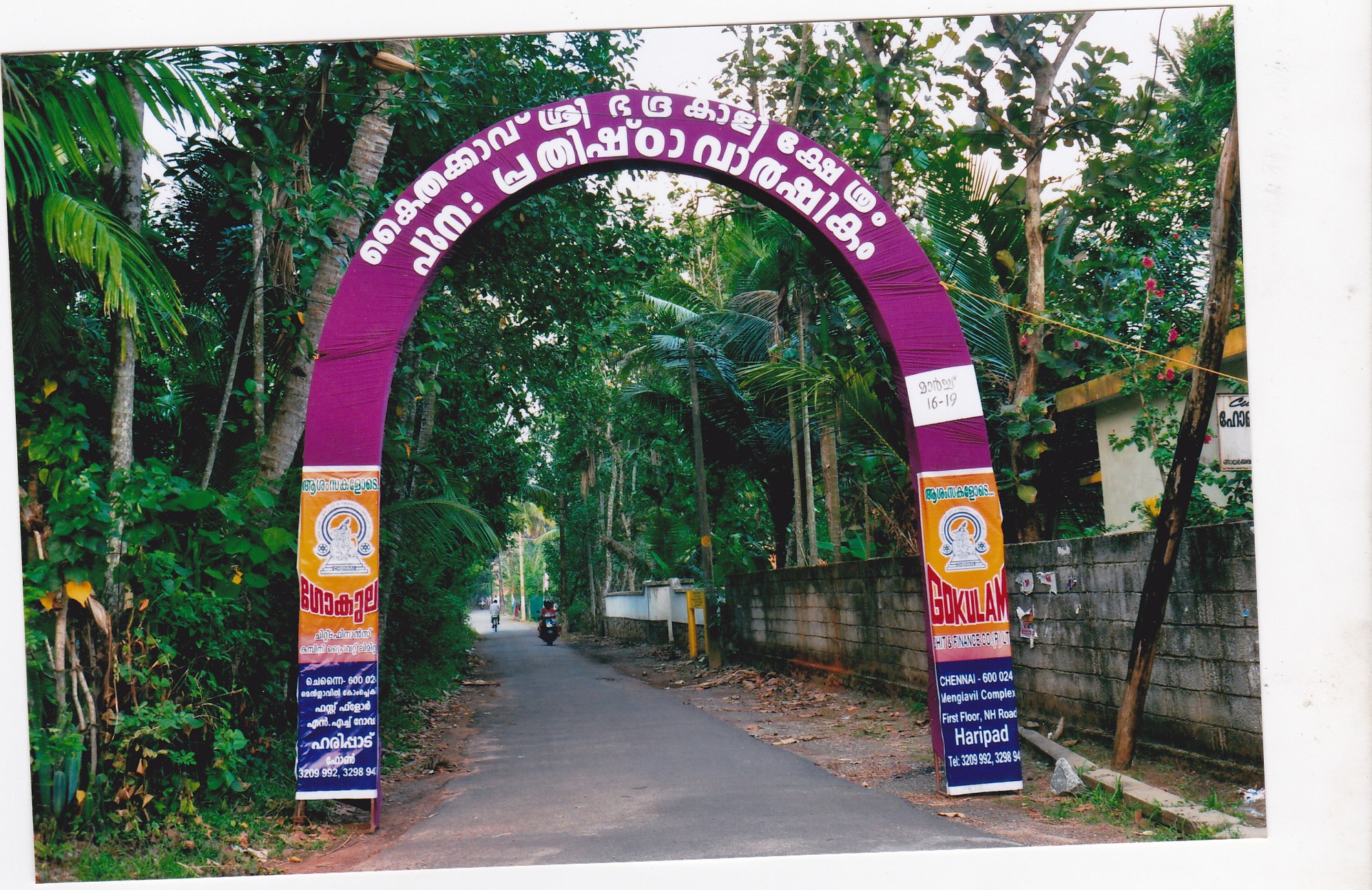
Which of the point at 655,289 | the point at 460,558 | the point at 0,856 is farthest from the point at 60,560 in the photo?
the point at 655,289

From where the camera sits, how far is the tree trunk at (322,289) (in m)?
7.02

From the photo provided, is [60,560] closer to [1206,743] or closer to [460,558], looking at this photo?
[1206,743]

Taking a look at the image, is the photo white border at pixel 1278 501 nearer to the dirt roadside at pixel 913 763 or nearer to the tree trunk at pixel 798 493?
the dirt roadside at pixel 913 763

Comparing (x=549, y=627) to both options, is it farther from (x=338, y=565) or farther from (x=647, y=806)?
(x=338, y=565)

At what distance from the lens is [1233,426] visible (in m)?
5.80

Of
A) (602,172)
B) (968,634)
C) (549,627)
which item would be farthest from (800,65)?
(549,627)

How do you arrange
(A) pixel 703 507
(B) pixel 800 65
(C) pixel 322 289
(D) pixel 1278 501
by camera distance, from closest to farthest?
(D) pixel 1278 501 → (C) pixel 322 289 → (B) pixel 800 65 → (A) pixel 703 507

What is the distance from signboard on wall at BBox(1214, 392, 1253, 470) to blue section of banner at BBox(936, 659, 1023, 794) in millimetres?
1736

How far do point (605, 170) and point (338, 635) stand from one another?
3.17 m

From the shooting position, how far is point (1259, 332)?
5.41m

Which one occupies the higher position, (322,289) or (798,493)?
(322,289)

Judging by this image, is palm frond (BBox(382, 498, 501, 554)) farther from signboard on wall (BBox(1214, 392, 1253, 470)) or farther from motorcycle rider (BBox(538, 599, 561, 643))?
motorcycle rider (BBox(538, 599, 561, 643))

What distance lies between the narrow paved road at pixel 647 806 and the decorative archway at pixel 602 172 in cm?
67

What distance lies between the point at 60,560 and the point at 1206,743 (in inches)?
242
